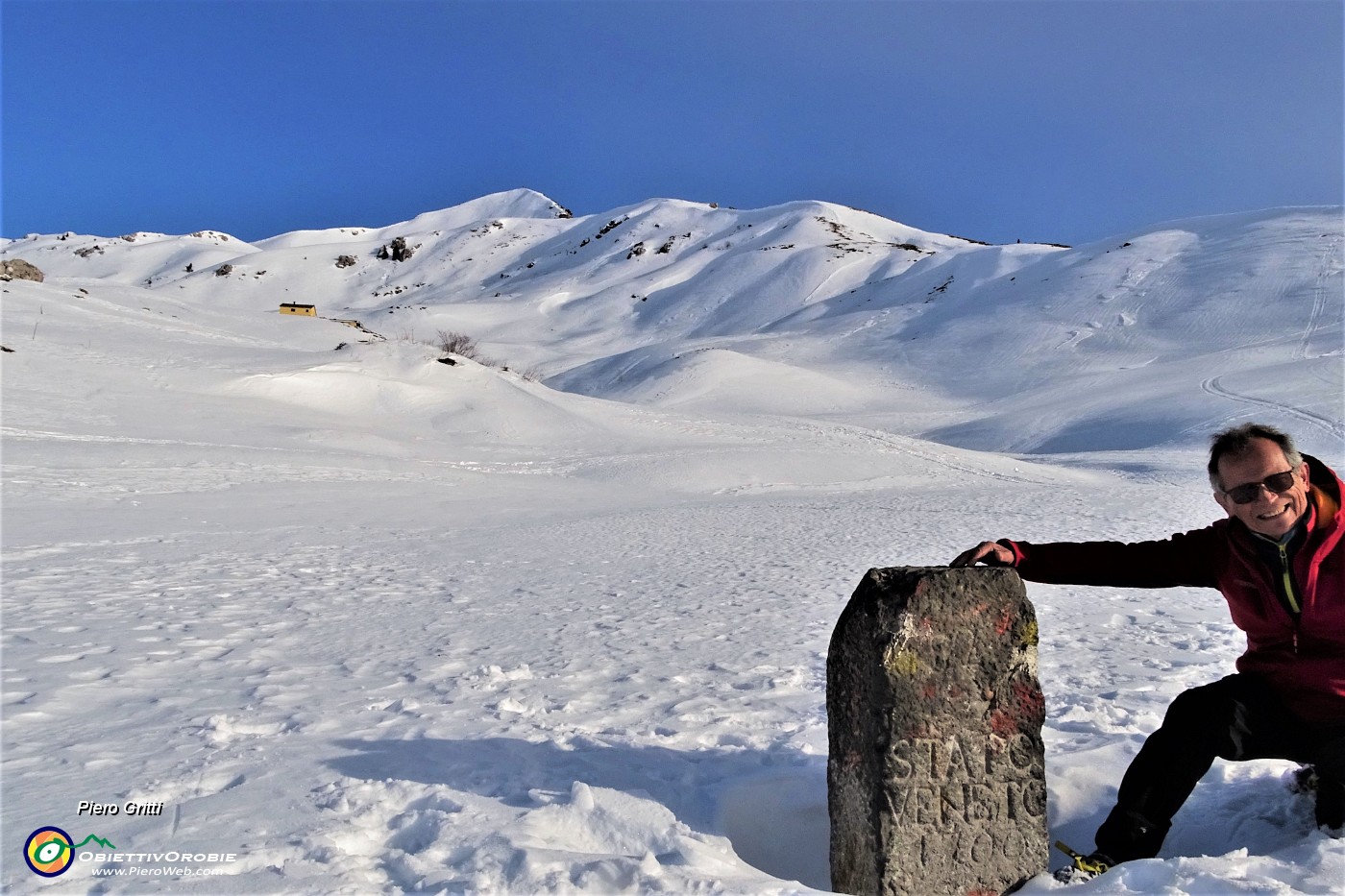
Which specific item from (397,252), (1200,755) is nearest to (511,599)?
(1200,755)

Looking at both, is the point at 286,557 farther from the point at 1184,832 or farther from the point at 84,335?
the point at 84,335

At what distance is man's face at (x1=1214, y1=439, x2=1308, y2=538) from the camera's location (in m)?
2.85

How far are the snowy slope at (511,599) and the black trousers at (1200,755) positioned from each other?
0.58 feet

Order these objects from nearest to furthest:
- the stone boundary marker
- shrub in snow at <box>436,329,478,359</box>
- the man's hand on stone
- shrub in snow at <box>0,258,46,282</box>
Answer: the stone boundary marker
the man's hand on stone
shrub in snow at <box>0,258,46,282</box>
shrub in snow at <box>436,329,478,359</box>

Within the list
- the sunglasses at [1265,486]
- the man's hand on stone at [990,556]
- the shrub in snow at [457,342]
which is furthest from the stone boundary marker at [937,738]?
the shrub in snow at [457,342]

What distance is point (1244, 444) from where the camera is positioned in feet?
9.59

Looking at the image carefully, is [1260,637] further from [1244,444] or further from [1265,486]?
[1244,444]

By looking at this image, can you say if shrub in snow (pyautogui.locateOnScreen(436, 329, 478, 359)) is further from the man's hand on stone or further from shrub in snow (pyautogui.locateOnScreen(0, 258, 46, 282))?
the man's hand on stone

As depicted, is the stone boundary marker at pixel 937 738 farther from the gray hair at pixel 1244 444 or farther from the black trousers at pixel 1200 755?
the gray hair at pixel 1244 444

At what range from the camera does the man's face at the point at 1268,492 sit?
9.36 ft

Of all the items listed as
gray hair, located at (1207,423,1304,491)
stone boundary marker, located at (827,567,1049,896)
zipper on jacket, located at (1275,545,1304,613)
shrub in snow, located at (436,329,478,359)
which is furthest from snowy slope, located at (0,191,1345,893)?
shrub in snow, located at (436,329,478,359)

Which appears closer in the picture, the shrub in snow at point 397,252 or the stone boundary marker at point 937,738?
the stone boundary marker at point 937,738

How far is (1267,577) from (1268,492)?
12.6 inches

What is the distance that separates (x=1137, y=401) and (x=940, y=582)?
27.4 metres
